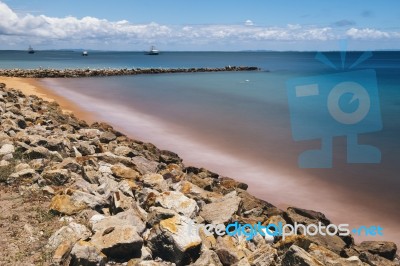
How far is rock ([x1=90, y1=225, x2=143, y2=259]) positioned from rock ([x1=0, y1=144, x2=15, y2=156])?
5077 millimetres

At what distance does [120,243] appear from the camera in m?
5.62

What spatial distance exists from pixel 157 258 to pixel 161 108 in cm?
2391

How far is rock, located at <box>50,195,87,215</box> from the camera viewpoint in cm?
684

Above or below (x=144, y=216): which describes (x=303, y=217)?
below

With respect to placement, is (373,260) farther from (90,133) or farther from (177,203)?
(90,133)

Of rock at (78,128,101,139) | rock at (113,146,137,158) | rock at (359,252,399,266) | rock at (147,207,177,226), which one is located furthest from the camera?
rock at (78,128,101,139)

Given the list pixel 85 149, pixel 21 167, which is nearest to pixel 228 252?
pixel 21 167

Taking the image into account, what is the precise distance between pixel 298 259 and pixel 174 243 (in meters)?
1.80

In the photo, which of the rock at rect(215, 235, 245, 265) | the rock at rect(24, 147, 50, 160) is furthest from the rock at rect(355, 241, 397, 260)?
the rock at rect(24, 147, 50, 160)

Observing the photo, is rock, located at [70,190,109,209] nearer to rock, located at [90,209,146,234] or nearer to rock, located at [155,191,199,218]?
rock, located at [90,209,146,234]

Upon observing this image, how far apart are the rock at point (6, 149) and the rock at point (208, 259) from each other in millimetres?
6219

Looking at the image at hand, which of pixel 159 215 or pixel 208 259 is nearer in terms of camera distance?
pixel 208 259

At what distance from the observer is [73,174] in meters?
8.77

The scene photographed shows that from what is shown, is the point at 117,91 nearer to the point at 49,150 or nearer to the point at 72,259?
the point at 49,150
